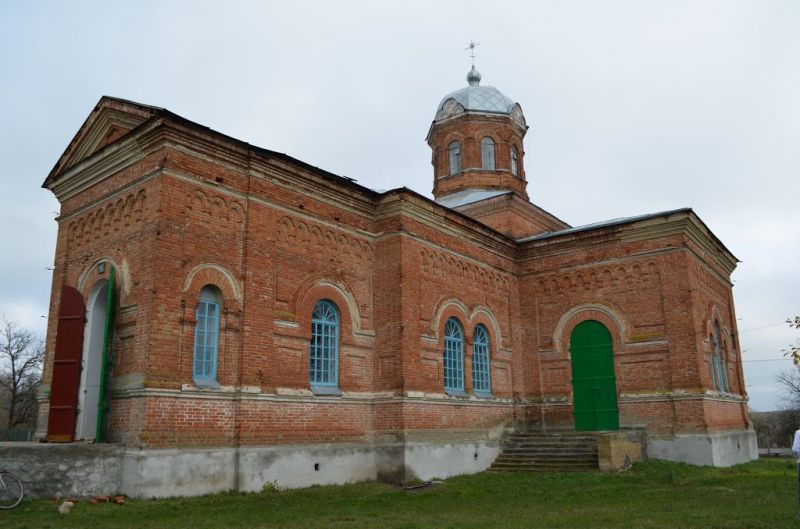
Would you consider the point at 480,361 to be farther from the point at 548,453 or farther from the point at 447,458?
the point at 447,458

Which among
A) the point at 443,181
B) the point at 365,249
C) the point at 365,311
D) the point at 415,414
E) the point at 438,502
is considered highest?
the point at 443,181

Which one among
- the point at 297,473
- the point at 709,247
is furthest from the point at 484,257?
the point at 297,473

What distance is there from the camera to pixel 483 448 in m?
16.3

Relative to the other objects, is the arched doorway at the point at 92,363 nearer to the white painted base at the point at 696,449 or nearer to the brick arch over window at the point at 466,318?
the brick arch over window at the point at 466,318

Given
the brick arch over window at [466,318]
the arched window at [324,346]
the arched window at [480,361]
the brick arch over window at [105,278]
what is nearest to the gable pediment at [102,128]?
the brick arch over window at [105,278]

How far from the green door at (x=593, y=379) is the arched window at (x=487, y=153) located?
7080 mm

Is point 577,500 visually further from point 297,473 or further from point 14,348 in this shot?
point 14,348

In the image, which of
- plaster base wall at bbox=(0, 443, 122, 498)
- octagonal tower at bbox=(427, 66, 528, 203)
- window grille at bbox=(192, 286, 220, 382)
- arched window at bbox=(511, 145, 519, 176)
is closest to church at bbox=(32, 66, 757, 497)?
window grille at bbox=(192, 286, 220, 382)

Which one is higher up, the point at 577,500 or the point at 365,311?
the point at 365,311

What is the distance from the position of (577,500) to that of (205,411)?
254 inches

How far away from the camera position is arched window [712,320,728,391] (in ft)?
60.0

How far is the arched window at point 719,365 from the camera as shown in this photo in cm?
1830

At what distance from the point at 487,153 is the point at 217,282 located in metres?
13.4

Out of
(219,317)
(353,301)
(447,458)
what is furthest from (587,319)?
(219,317)
